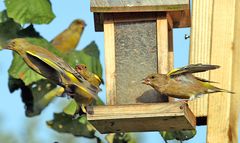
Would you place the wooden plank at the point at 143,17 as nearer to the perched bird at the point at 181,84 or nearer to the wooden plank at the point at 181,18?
the wooden plank at the point at 181,18

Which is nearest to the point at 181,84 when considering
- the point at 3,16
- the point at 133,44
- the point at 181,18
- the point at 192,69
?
the point at 192,69

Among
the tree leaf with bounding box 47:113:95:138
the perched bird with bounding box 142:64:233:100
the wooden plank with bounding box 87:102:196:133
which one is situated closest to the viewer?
the wooden plank with bounding box 87:102:196:133

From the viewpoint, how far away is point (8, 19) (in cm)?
610

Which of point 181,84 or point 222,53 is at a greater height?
point 222,53

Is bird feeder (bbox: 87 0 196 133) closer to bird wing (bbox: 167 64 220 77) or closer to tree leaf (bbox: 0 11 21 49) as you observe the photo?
bird wing (bbox: 167 64 220 77)

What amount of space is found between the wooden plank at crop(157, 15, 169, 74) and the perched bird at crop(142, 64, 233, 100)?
0.44 feet

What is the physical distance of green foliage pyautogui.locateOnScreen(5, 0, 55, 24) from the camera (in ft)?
19.2

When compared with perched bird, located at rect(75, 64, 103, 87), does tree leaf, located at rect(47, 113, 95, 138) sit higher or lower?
lower

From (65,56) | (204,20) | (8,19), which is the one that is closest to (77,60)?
(65,56)

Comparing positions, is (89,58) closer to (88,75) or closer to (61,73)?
(88,75)

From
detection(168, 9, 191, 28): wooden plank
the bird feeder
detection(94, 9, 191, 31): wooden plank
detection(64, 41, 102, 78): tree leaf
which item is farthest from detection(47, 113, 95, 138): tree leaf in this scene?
detection(168, 9, 191, 28): wooden plank

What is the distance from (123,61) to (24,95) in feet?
2.60

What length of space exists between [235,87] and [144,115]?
2.07ft

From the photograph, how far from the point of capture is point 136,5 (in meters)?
5.55
